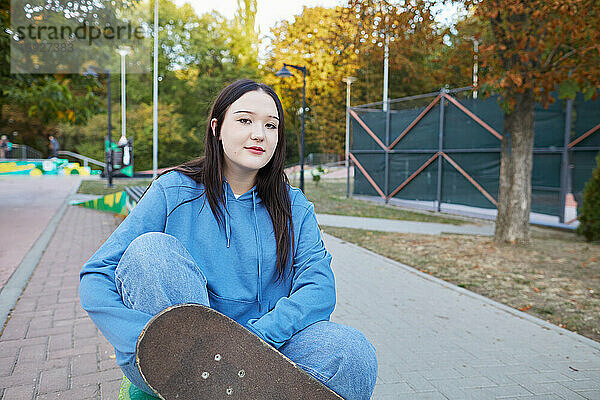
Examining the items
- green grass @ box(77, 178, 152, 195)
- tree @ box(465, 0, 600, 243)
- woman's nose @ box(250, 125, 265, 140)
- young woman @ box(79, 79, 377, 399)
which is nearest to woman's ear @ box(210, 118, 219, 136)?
young woman @ box(79, 79, 377, 399)

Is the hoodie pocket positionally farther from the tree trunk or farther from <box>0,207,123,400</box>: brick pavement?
the tree trunk

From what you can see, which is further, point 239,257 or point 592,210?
point 592,210

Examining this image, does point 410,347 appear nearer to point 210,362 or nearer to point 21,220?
point 210,362

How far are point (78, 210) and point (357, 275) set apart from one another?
333 inches

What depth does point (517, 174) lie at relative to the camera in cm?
778

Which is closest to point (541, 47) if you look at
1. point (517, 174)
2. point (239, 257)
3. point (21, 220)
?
point (517, 174)

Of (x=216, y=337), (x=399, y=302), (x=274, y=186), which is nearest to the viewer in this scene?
(x=216, y=337)

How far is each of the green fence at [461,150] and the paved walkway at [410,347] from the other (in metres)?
5.94

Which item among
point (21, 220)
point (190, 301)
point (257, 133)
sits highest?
point (257, 133)

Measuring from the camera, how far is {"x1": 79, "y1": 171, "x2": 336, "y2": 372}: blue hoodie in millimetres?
1851

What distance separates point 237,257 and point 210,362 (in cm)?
59

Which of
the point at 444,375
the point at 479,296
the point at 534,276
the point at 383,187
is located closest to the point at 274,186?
the point at 444,375

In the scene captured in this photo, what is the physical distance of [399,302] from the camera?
16.3 ft

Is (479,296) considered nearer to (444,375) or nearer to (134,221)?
(444,375)
